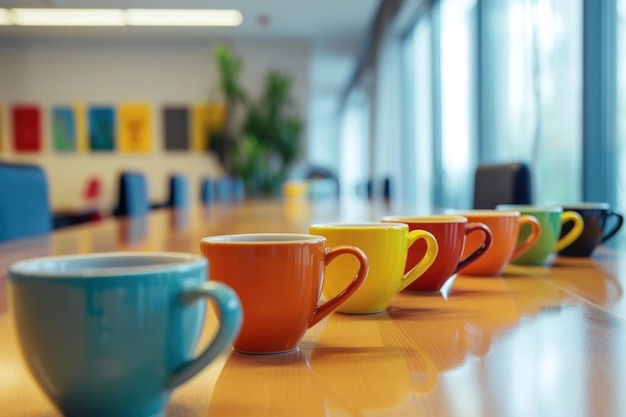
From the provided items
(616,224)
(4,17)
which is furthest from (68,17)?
(616,224)

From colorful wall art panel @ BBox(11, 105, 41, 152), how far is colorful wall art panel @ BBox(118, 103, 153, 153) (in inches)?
35.4

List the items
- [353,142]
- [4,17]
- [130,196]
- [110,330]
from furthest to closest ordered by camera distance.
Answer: [353,142] < [4,17] < [130,196] < [110,330]

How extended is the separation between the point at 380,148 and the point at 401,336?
7221mm

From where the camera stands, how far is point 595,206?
0.92 metres

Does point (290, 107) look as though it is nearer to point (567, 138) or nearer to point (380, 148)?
point (380, 148)

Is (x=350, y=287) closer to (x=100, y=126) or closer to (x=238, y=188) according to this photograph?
(x=238, y=188)

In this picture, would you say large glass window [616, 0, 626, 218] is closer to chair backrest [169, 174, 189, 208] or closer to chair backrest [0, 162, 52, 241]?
chair backrest [0, 162, 52, 241]

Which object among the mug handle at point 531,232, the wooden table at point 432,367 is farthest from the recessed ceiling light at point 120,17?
the wooden table at point 432,367

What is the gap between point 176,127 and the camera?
7332 mm

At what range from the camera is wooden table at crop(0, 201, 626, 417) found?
33 cm

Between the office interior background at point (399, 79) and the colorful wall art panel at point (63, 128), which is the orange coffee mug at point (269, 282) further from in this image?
the colorful wall art panel at point (63, 128)

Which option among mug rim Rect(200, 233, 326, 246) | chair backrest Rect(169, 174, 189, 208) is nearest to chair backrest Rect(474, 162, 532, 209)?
mug rim Rect(200, 233, 326, 246)

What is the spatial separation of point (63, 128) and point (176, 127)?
125 cm

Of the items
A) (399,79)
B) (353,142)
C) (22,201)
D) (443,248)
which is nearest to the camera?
(443,248)
